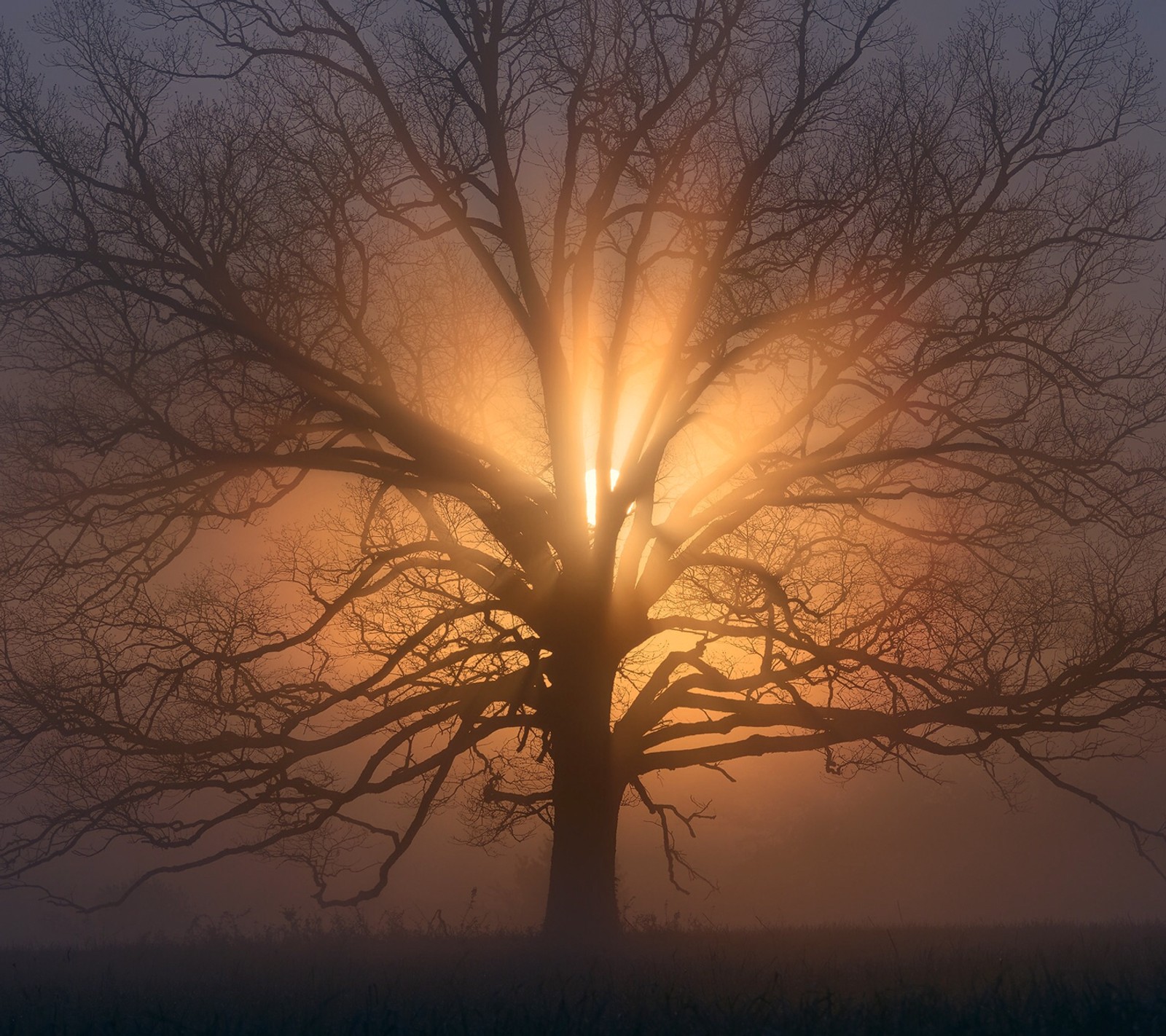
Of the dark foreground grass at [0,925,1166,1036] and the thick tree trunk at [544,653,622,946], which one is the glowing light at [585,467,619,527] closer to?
the thick tree trunk at [544,653,622,946]

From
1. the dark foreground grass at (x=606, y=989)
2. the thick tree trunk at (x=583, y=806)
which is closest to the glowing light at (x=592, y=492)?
the thick tree trunk at (x=583, y=806)

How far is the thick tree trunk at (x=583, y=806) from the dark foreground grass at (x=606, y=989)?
0.47 metres

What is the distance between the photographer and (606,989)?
6.25m

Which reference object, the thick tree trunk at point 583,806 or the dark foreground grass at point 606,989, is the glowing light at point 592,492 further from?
the dark foreground grass at point 606,989

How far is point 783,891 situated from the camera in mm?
29359

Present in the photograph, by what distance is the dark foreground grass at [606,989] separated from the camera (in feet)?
17.7

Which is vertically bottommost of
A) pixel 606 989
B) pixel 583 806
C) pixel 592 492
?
pixel 606 989

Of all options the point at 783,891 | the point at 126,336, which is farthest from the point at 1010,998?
the point at 783,891

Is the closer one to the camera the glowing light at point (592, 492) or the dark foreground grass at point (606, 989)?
the dark foreground grass at point (606, 989)

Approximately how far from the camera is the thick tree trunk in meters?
10.6

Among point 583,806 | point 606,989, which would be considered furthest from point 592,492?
point 606,989

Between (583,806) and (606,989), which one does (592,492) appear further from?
(606,989)

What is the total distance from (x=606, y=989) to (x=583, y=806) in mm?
4641

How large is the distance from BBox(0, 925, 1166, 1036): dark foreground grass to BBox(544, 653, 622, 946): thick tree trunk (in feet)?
1.55
